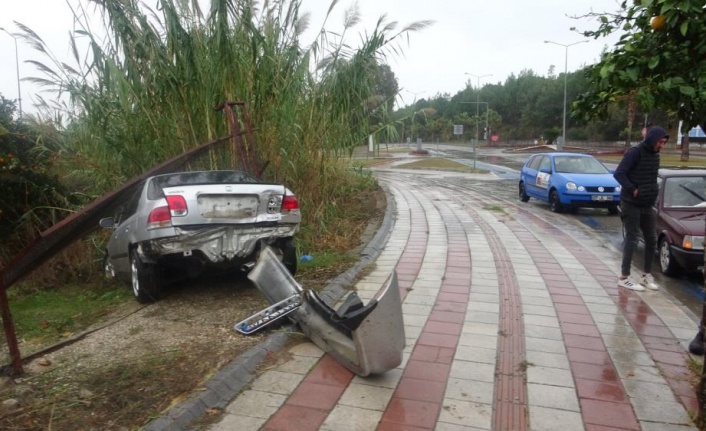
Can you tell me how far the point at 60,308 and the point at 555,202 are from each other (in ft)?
34.0

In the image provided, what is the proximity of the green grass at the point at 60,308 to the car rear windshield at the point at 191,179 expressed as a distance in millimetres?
1435

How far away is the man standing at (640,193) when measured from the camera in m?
5.89

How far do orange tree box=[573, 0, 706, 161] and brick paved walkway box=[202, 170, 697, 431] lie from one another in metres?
1.78

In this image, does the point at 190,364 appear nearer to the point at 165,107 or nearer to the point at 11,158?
the point at 165,107

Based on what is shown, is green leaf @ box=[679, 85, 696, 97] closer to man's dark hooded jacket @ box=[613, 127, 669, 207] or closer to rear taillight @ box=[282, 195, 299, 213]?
man's dark hooded jacket @ box=[613, 127, 669, 207]

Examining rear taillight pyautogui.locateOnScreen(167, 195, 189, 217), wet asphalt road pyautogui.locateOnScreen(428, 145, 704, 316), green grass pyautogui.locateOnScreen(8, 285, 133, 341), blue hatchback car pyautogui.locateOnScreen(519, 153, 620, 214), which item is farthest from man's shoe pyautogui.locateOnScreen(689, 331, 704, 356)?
blue hatchback car pyautogui.locateOnScreen(519, 153, 620, 214)

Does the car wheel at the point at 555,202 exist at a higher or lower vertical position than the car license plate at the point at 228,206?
lower

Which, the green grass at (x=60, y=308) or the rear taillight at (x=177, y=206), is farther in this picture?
the green grass at (x=60, y=308)

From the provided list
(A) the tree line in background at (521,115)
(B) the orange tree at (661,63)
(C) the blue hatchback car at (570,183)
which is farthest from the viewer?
(A) the tree line in background at (521,115)

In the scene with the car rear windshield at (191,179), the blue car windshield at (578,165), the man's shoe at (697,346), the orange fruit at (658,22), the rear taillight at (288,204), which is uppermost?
the orange fruit at (658,22)

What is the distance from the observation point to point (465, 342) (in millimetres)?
4477

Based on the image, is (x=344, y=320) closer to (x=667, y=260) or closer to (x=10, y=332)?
(x=10, y=332)

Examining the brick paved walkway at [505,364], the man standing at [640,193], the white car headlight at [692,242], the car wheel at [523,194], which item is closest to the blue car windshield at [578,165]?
the car wheel at [523,194]

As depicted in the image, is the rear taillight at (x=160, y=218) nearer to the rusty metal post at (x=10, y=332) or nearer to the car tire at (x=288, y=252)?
the car tire at (x=288, y=252)
